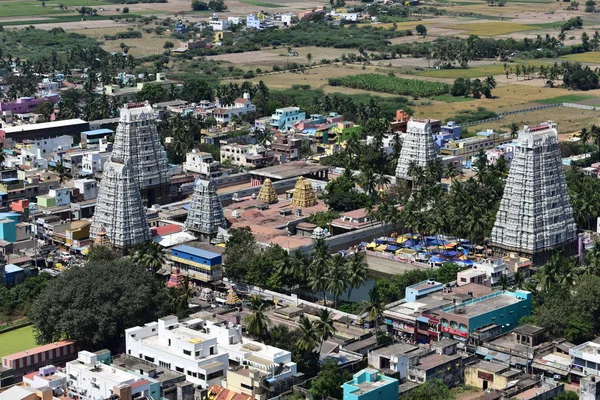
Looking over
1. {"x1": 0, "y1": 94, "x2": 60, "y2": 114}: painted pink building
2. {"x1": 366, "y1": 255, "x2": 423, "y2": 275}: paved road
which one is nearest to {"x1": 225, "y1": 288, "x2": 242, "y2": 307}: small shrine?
{"x1": 366, "y1": 255, "x2": 423, "y2": 275}: paved road

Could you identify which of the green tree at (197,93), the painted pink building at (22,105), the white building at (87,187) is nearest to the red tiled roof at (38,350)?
the white building at (87,187)

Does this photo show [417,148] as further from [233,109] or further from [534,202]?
[233,109]

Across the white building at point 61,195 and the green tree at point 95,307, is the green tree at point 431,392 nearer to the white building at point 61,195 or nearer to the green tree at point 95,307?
the green tree at point 95,307

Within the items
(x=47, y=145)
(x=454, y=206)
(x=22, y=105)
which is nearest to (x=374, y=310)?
(x=454, y=206)

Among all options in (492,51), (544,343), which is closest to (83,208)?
(544,343)

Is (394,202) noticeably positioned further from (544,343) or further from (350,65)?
(350,65)
